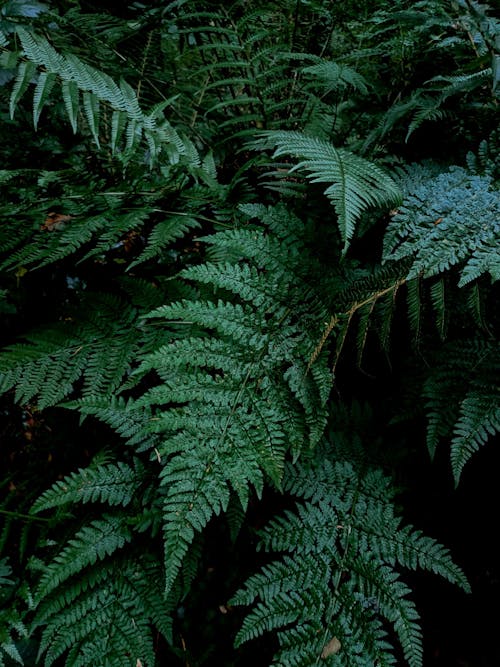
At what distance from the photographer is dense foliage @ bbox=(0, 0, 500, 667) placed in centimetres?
138

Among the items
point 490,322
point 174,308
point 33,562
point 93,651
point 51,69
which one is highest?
point 51,69

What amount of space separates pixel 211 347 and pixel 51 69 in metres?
1.26

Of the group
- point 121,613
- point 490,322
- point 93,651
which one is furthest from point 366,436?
point 93,651

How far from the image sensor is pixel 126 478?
1684 millimetres

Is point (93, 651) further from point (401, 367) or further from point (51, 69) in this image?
point (51, 69)

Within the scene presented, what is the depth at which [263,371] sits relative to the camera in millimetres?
1482

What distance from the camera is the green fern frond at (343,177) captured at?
128cm

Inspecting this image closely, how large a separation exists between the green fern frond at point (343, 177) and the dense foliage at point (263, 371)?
0.01 meters

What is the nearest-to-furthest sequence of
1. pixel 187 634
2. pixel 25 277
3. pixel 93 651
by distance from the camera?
pixel 93 651
pixel 187 634
pixel 25 277

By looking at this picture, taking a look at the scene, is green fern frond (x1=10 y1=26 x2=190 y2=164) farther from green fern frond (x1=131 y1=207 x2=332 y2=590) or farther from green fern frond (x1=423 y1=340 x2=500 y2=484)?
green fern frond (x1=423 y1=340 x2=500 y2=484)

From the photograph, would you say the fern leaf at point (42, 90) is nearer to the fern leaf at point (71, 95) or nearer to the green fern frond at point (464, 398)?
the fern leaf at point (71, 95)

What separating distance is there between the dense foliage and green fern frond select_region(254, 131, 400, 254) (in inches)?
0.4

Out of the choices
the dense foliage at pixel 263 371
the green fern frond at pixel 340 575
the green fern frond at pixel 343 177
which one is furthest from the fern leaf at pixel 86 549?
the green fern frond at pixel 343 177

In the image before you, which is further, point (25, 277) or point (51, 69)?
point (25, 277)
